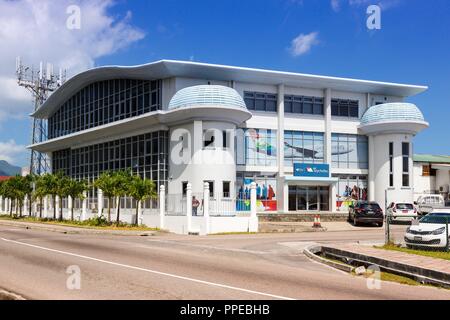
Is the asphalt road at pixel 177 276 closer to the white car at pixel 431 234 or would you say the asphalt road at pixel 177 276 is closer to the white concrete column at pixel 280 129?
the white car at pixel 431 234

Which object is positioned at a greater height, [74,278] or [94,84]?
[94,84]

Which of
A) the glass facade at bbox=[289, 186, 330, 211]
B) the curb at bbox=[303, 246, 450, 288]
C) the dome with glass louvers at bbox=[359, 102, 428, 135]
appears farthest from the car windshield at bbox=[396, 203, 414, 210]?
the curb at bbox=[303, 246, 450, 288]

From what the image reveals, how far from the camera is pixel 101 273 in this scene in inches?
481

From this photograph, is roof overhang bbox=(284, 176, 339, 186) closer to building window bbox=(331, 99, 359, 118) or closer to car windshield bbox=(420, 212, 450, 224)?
building window bbox=(331, 99, 359, 118)

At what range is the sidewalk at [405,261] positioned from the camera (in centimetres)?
1213

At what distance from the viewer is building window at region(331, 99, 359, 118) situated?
45312mm

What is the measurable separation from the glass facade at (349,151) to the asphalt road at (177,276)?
27.5 metres

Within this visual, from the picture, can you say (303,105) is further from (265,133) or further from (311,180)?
(311,180)

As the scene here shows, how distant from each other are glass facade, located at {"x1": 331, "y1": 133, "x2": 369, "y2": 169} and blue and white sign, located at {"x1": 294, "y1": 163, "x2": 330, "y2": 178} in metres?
1.65

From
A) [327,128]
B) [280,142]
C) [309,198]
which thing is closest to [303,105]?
[327,128]

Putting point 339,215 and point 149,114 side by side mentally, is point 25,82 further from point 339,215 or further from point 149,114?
point 339,215

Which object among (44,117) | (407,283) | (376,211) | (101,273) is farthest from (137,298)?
(44,117)

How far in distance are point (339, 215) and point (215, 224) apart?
585 inches

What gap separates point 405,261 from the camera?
45.3ft
